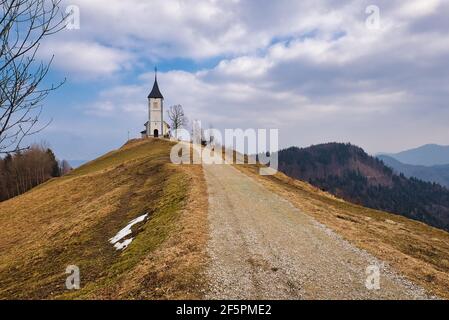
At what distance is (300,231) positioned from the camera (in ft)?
67.7

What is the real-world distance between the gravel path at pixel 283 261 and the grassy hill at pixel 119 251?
3.81 feet

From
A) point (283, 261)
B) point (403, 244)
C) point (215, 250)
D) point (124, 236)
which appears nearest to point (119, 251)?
point (124, 236)

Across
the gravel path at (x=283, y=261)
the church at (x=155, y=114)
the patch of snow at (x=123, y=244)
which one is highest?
the church at (x=155, y=114)

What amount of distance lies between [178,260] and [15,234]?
99.8 feet

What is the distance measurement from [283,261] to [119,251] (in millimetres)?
9545

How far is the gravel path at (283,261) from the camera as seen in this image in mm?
12648

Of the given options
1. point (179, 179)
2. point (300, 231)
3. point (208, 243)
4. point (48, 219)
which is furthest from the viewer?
point (48, 219)

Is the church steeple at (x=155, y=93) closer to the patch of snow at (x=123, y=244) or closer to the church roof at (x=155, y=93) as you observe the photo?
the church roof at (x=155, y=93)

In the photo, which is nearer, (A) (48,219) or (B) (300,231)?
(B) (300,231)

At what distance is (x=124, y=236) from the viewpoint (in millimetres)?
22891

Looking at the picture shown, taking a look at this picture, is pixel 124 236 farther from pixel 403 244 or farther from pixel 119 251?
pixel 403 244

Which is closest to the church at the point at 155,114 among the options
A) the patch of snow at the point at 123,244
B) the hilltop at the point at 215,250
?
the hilltop at the point at 215,250

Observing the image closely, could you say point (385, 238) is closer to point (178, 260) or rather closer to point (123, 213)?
point (178, 260)
